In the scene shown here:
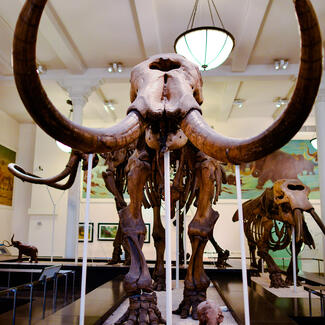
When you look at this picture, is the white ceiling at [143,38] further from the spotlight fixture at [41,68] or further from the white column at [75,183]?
the white column at [75,183]

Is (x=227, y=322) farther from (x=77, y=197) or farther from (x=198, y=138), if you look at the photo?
(x=77, y=197)

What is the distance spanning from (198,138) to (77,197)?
27.8 ft

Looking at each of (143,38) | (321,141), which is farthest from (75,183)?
(321,141)

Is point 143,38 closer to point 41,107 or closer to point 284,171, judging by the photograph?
point 41,107

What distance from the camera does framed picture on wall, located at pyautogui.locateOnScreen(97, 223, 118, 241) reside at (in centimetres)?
1464

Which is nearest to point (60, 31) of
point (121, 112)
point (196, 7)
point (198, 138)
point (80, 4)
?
point (80, 4)

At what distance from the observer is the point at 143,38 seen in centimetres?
859

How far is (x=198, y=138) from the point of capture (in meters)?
2.01

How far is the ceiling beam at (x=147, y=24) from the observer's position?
7.43 m

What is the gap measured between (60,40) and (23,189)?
8783 mm

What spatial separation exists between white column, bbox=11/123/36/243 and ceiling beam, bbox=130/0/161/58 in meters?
8.84

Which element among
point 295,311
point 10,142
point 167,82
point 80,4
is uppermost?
point 80,4

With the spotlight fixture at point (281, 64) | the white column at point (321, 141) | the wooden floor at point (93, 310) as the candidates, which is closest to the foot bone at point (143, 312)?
the wooden floor at point (93, 310)

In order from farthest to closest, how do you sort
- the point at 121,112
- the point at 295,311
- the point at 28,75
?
the point at 121,112
the point at 295,311
the point at 28,75
